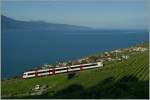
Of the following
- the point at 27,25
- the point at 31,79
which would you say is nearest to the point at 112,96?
the point at 31,79

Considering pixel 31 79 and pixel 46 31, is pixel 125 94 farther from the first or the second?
pixel 46 31

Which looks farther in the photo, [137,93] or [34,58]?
[34,58]

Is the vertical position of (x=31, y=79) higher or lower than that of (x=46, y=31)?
lower

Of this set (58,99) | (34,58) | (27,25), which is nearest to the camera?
(58,99)

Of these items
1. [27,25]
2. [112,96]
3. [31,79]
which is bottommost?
[31,79]

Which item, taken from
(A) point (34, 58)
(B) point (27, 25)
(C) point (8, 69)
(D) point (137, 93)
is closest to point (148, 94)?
(D) point (137, 93)

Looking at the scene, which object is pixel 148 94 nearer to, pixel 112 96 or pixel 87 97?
pixel 112 96

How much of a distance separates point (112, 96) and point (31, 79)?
6639mm

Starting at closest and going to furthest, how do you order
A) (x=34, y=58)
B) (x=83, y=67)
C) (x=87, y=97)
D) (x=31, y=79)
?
1. (x=87, y=97)
2. (x=31, y=79)
3. (x=83, y=67)
4. (x=34, y=58)

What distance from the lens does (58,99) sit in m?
2.13

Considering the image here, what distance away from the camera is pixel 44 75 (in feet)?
29.8

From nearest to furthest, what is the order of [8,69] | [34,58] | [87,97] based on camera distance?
[87,97] < [8,69] < [34,58]

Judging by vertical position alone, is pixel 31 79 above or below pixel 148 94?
below

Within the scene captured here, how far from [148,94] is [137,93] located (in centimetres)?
13
